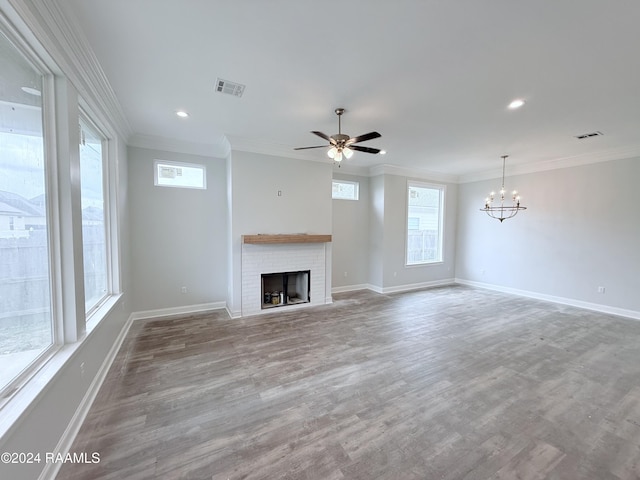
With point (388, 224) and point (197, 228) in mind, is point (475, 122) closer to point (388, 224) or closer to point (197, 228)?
point (388, 224)

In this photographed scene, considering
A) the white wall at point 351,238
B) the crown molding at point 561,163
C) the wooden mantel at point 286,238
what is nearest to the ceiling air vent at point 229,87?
the wooden mantel at point 286,238

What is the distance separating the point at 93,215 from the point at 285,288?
3116mm

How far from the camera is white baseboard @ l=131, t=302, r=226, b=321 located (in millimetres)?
4340

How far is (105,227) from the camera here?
3307mm

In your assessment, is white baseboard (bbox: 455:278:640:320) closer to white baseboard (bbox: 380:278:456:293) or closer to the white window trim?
white baseboard (bbox: 380:278:456:293)

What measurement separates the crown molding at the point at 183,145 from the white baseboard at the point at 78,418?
122 inches

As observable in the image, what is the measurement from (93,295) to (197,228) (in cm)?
205

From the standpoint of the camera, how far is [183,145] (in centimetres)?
450

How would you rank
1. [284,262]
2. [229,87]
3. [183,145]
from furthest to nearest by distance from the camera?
1. [284,262]
2. [183,145]
3. [229,87]

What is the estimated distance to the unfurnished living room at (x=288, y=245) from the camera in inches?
66.8

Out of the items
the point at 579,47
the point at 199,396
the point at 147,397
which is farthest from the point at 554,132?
the point at 147,397

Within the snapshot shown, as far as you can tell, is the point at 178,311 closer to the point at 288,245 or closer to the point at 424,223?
the point at 288,245

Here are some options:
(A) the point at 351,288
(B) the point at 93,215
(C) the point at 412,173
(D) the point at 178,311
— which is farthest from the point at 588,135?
(D) the point at 178,311

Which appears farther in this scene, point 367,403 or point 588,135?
point 588,135
